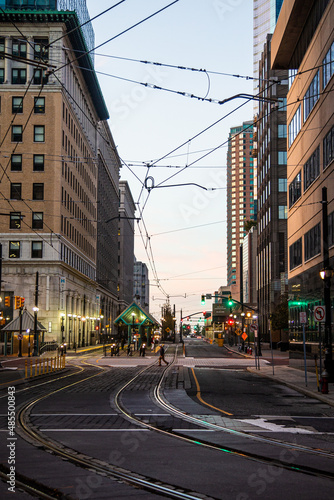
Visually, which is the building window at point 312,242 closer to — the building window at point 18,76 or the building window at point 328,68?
the building window at point 328,68

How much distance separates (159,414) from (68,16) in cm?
6466

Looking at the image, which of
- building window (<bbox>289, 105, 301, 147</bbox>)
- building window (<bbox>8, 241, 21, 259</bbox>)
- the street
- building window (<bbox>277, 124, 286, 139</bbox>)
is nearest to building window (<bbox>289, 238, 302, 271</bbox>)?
building window (<bbox>289, 105, 301, 147</bbox>)

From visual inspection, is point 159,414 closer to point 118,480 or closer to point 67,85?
point 118,480

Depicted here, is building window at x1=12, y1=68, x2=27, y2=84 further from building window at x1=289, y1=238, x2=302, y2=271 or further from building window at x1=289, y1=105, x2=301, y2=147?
building window at x1=289, y1=238, x2=302, y2=271

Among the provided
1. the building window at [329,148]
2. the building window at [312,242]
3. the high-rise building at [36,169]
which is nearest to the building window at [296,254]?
the building window at [312,242]

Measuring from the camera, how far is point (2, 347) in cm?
6488

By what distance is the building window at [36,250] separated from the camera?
73188 millimetres

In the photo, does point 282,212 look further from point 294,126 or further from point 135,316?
point 294,126

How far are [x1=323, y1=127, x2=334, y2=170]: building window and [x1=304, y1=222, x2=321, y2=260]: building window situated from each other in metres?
3.90

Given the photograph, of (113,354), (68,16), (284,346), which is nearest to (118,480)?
(113,354)

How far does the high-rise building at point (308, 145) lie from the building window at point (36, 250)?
124 feet

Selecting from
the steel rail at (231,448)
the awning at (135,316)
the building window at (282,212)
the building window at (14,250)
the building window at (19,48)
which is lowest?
the steel rail at (231,448)

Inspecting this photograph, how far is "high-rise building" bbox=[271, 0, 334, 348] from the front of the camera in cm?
3111

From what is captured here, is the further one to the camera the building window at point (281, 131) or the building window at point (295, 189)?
the building window at point (281, 131)
